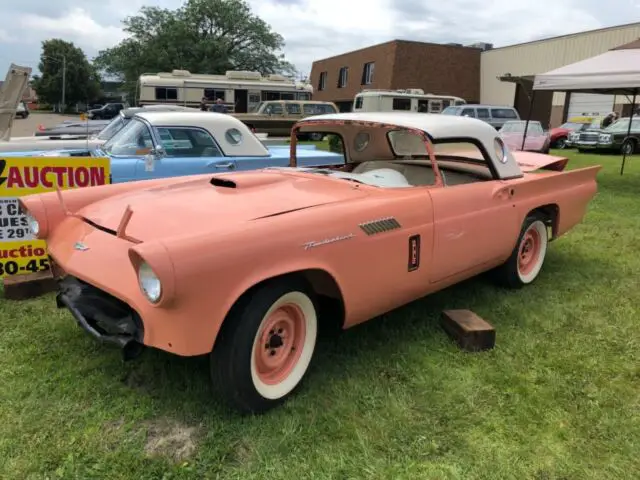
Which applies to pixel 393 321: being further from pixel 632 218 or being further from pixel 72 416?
pixel 632 218

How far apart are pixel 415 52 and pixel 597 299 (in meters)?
31.7

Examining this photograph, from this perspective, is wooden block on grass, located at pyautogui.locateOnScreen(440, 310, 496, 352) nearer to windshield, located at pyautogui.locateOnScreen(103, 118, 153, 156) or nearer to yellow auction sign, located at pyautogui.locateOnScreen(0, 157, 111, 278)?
yellow auction sign, located at pyautogui.locateOnScreen(0, 157, 111, 278)

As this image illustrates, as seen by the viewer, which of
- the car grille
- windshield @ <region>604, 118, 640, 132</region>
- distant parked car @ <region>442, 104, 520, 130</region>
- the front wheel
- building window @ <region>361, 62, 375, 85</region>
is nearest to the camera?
windshield @ <region>604, 118, 640, 132</region>

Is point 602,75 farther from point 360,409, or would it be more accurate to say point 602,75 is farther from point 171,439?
point 171,439

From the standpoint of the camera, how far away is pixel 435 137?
3.45 meters

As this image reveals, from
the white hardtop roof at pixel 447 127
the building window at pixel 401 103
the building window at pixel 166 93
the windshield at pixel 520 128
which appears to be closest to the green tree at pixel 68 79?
the building window at pixel 166 93

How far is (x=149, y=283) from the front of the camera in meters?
2.17

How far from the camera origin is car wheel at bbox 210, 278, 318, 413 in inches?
92.3

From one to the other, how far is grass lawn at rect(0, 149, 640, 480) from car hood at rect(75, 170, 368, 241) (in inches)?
33.6

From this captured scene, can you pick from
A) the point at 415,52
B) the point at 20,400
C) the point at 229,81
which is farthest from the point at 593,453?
the point at 415,52

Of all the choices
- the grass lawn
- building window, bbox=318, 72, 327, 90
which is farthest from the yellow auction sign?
building window, bbox=318, 72, 327, 90

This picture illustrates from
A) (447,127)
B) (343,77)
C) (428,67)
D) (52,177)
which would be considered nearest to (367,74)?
(343,77)

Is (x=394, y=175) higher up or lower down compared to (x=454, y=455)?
higher up

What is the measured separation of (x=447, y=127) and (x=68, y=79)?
66.4 meters
